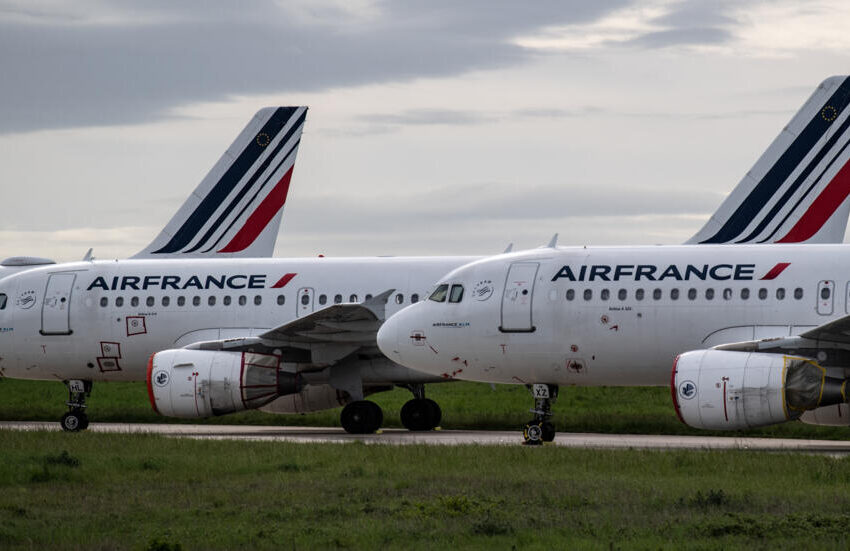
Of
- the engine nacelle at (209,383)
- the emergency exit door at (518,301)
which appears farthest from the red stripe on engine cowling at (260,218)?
the emergency exit door at (518,301)

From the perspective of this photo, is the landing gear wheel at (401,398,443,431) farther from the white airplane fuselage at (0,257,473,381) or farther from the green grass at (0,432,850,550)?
the green grass at (0,432,850,550)

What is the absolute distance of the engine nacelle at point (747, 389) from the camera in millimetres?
23422

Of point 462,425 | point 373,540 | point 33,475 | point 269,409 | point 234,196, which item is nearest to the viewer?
point 373,540

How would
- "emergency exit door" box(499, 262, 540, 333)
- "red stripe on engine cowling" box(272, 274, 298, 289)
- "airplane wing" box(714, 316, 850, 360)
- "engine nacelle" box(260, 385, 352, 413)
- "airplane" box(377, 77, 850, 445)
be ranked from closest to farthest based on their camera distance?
"airplane" box(377, 77, 850, 445), "airplane wing" box(714, 316, 850, 360), "emergency exit door" box(499, 262, 540, 333), "engine nacelle" box(260, 385, 352, 413), "red stripe on engine cowling" box(272, 274, 298, 289)

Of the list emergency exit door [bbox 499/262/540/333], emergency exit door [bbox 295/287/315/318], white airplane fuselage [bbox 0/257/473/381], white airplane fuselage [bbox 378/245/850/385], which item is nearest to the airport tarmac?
white airplane fuselage [bbox 378/245/850/385]

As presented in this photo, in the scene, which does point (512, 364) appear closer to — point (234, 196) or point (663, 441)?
point (663, 441)

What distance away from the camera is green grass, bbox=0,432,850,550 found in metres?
13.9

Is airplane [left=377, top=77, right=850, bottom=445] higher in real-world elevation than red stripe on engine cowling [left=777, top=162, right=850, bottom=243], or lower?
lower

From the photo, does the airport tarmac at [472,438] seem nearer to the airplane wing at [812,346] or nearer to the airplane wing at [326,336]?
the airplane wing at [812,346]

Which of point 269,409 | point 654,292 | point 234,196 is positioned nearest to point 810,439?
point 654,292

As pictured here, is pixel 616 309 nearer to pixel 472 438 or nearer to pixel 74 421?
pixel 472 438

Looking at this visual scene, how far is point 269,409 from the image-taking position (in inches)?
1264

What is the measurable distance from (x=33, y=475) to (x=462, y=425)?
16.5 meters

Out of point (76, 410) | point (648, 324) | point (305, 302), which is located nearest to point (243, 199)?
point (305, 302)
